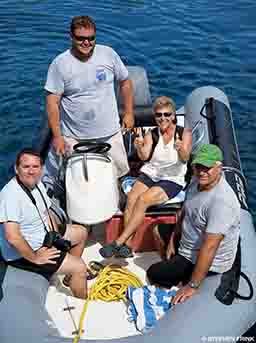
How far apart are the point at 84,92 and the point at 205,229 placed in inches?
65.2

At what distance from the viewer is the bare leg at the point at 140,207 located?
559 cm

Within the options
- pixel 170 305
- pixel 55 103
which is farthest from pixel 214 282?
pixel 55 103

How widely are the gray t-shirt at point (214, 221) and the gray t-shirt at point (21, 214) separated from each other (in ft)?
3.46

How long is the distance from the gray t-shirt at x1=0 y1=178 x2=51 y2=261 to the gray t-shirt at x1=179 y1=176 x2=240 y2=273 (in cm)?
106

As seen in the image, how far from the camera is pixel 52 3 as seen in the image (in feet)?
40.6

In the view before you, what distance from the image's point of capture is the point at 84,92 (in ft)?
18.8

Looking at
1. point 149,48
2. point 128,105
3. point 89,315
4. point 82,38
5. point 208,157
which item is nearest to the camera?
point 208,157

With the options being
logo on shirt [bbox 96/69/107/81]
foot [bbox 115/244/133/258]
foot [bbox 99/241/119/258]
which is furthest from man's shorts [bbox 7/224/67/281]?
logo on shirt [bbox 96/69/107/81]

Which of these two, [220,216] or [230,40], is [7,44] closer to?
[230,40]

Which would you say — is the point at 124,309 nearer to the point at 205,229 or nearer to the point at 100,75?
the point at 205,229

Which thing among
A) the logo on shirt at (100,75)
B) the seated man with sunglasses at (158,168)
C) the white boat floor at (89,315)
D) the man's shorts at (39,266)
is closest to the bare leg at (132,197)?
the seated man with sunglasses at (158,168)

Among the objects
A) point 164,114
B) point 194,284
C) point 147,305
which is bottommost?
point 147,305

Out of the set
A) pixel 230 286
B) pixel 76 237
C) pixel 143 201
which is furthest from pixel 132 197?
pixel 230 286

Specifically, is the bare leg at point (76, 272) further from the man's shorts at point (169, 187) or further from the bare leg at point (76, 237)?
the man's shorts at point (169, 187)
